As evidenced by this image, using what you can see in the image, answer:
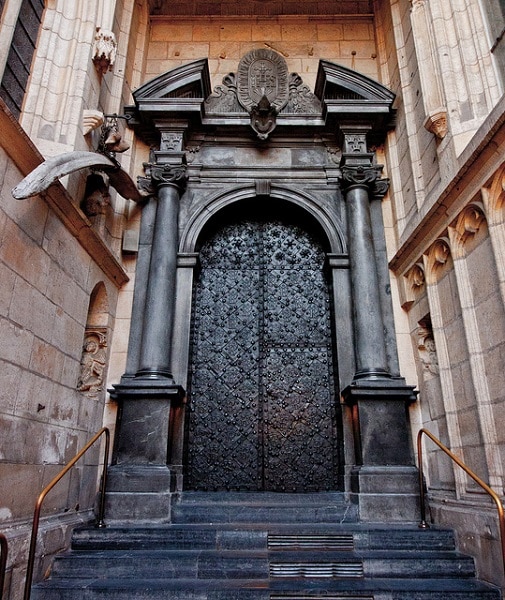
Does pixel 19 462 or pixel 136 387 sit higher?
pixel 136 387

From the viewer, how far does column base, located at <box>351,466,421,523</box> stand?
16.4ft

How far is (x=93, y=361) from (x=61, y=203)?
210 centimetres

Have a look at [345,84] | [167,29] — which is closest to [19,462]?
[345,84]

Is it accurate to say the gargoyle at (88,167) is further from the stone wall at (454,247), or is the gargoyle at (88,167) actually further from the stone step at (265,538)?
the stone wall at (454,247)

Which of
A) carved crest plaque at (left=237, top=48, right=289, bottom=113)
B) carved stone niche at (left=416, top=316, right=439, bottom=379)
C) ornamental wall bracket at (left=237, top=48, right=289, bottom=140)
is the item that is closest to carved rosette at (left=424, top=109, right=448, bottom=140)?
A: carved stone niche at (left=416, top=316, right=439, bottom=379)

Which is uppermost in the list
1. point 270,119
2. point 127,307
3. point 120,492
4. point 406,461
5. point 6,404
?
point 270,119

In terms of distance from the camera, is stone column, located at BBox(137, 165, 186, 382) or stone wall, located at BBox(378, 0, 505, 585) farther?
stone column, located at BBox(137, 165, 186, 382)

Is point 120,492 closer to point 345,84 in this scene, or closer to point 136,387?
point 136,387

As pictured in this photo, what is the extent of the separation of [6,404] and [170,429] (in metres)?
2.19

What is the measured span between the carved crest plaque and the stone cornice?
3271 millimetres

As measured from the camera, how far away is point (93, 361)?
5.83 m

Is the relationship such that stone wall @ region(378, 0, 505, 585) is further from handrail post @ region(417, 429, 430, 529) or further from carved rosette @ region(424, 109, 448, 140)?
handrail post @ region(417, 429, 430, 529)

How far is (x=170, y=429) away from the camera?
5570 millimetres

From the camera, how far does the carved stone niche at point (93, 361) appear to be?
18.8 ft
